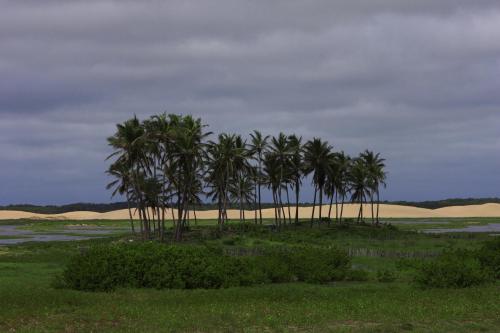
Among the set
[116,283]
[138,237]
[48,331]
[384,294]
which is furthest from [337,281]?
[138,237]

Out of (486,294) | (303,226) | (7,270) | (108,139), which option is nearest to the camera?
(486,294)

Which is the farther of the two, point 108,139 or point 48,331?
point 108,139

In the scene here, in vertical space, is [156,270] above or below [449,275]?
above

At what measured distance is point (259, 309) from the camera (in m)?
24.0

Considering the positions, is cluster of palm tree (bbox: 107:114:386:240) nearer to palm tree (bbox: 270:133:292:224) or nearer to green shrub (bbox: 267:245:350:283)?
palm tree (bbox: 270:133:292:224)

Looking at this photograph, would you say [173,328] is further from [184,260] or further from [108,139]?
[108,139]

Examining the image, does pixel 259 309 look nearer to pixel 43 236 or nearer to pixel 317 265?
pixel 317 265

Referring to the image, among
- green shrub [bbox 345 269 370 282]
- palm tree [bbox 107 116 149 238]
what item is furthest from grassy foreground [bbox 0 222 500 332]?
palm tree [bbox 107 116 149 238]

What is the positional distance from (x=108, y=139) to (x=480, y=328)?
67.6 meters

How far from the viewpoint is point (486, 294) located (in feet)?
93.5

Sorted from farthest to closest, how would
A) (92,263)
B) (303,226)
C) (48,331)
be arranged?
1. (303,226)
2. (92,263)
3. (48,331)

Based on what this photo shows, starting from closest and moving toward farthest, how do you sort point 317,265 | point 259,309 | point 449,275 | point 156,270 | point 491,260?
1. point 259,309
2. point 449,275
3. point 156,270
4. point 317,265
5. point 491,260

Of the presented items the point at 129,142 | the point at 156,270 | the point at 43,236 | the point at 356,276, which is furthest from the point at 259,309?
the point at 43,236

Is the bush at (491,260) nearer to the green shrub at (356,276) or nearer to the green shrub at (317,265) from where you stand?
the green shrub at (356,276)
